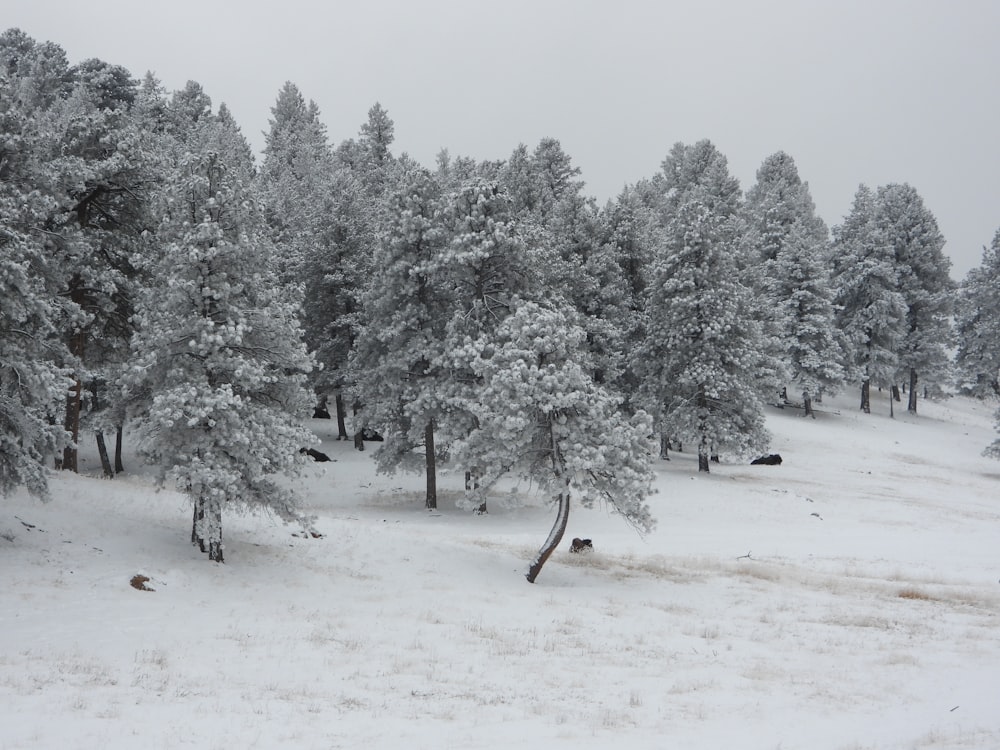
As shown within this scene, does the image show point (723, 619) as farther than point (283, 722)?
Yes

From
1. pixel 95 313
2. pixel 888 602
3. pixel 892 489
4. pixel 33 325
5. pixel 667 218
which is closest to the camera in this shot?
pixel 33 325

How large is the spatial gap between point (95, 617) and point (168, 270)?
8808mm

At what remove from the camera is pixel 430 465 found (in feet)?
101

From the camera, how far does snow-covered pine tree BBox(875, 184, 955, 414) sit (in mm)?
57094

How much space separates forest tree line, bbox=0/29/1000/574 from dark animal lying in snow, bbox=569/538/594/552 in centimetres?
165

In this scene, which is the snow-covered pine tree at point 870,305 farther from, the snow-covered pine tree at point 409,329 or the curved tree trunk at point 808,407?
the snow-covered pine tree at point 409,329

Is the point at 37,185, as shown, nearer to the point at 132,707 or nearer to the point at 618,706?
the point at 132,707

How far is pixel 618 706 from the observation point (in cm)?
1192

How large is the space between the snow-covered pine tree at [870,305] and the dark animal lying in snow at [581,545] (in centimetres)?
3602

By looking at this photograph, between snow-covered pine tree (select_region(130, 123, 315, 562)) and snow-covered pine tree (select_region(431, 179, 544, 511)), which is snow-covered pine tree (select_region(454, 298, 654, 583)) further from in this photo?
snow-covered pine tree (select_region(431, 179, 544, 511))

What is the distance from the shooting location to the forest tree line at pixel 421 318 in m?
17.8

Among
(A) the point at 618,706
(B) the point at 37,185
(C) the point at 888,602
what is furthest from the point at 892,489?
(B) the point at 37,185

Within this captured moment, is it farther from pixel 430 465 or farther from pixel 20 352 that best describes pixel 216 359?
pixel 430 465

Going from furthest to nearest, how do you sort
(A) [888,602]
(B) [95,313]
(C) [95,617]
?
(B) [95,313] → (A) [888,602] → (C) [95,617]
